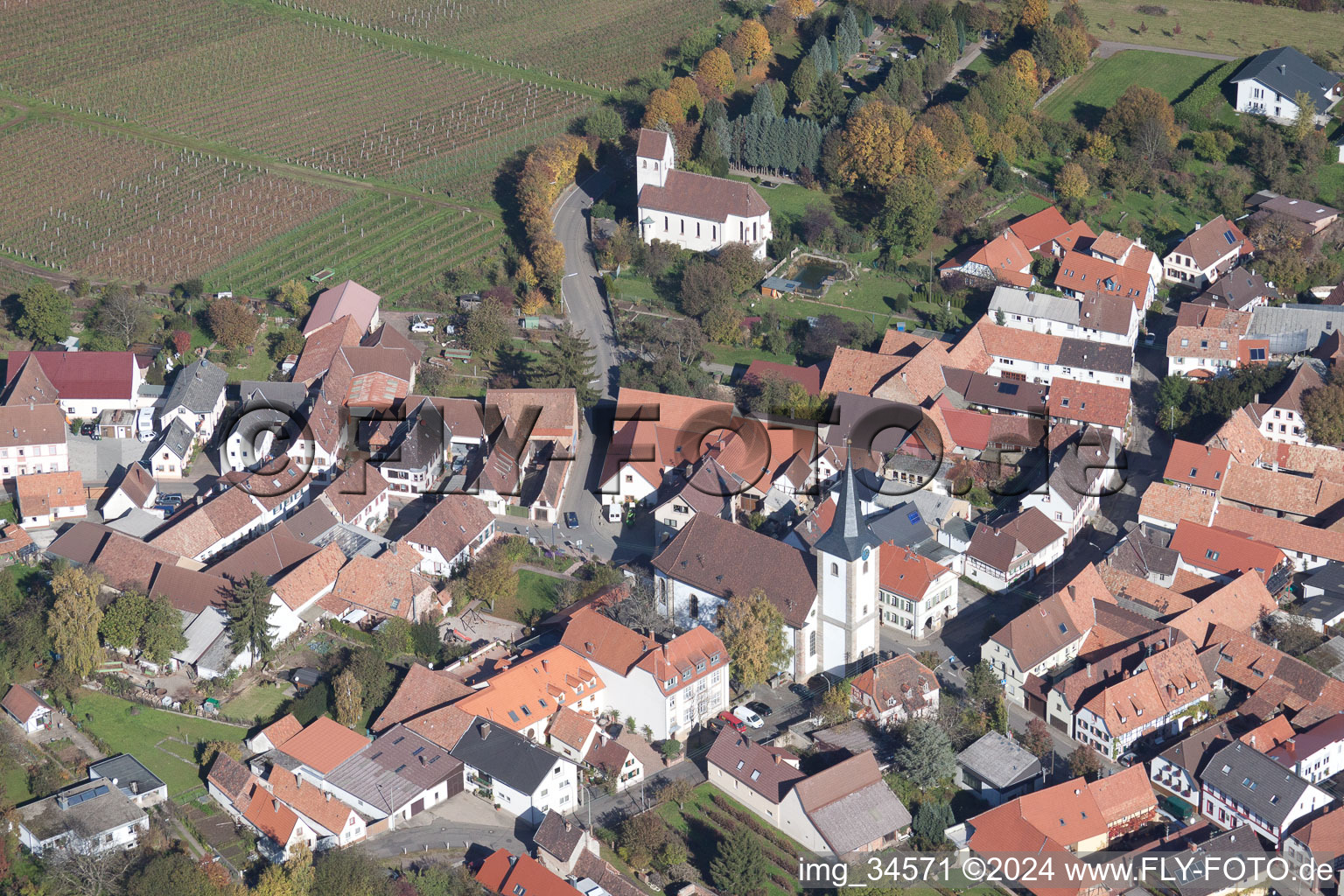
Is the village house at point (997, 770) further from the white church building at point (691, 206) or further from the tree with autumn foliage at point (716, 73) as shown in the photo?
the tree with autumn foliage at point (716, 73)

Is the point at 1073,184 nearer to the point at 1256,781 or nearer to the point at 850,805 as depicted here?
the point at 1256,781

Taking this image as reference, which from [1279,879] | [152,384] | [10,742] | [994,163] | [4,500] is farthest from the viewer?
[994,163]

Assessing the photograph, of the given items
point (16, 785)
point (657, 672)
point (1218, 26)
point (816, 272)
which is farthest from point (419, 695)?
point (1218, 26)

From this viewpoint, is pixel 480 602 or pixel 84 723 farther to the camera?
pixel 480 602

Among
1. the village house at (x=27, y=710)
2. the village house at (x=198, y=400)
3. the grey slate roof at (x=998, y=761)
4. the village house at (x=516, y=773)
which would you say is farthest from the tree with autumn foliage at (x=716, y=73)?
the village house at (x=27, y=710)

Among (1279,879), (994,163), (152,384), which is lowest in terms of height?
(1279,879)

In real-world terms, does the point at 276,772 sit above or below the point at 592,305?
below

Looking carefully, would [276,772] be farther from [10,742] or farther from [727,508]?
[727,508]

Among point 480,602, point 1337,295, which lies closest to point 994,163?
Answer: point 1337,295
